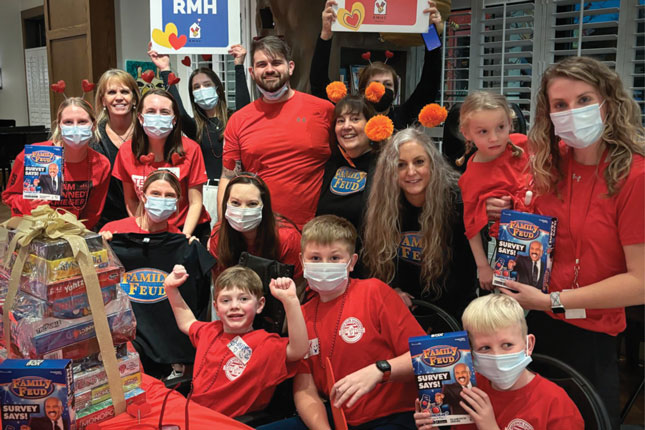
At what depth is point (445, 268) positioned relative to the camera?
2475mm

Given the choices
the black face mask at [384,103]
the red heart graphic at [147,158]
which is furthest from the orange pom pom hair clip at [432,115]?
the red heart graphic at [147,158]

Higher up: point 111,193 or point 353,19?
point 353,19

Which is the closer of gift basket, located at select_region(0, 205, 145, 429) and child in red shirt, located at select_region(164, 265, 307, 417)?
gift basket, located at select_region(0, 205, 145, 429)

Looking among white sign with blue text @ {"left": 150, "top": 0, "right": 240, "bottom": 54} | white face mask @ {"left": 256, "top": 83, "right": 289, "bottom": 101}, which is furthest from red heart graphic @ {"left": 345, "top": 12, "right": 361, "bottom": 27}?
Result: white sign with blue text @ {"left": 150, "top": 0, "right": 240, "bottom": 54}

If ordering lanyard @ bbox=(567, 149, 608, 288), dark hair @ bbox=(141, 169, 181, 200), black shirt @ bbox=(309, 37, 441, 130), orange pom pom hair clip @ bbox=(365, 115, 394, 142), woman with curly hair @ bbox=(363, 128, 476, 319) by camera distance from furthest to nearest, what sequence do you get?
black shirt @ bbox=(309, 37, 441, 130) → dark hair @ bbox=(141, 169, 181, 200) → orange pom pom hair clip @ bbox=(365, 115, 394, 142) → woman with curly hair @ bbox=(363, 128, 476, 319) → lanyard @ bbox=(567, 149, 608, 288)

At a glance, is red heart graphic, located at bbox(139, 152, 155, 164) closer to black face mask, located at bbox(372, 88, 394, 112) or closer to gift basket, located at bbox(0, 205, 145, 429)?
black face mask, located at bbox(372, 88, 394, 112)

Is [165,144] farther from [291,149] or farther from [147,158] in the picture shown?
[291,149]

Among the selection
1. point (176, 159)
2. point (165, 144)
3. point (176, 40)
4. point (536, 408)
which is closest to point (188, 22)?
point (176, 40)

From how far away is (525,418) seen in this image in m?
1.65

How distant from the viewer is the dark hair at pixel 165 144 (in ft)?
10.3

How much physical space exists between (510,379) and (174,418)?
38.4 inches

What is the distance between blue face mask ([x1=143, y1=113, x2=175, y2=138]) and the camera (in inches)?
121

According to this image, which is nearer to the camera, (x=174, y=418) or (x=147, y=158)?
(x=174, y=418)

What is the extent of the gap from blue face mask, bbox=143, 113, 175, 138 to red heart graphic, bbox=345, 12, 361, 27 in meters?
1.09
